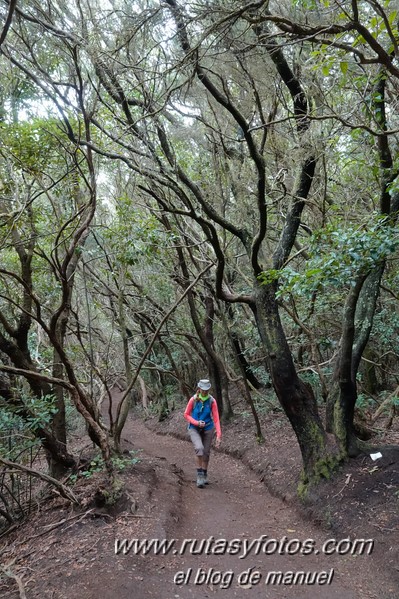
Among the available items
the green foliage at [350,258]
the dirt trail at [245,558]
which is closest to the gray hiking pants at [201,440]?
the dirt trail at [245,558]

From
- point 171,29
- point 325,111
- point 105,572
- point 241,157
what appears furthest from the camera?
point 241,157

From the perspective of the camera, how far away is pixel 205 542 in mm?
5441

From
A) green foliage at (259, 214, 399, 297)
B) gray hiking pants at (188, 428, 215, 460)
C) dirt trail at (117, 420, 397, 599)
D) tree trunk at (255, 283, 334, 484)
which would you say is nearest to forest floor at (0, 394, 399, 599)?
dirt trail at (117, 420, 397, 599)

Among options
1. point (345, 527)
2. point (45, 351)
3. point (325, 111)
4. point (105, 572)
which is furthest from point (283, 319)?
point (105, 572)

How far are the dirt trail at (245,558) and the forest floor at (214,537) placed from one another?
0.01 metres

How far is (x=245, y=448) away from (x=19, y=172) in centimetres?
826

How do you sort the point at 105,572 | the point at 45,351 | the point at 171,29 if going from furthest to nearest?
the point at 45,351 < the point at 171,29 < the point at 105,572

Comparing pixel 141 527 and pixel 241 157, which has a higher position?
pixel 241 157

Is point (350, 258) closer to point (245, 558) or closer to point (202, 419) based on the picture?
point (245, 558)

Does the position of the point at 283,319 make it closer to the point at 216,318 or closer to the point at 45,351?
the point at 216,318

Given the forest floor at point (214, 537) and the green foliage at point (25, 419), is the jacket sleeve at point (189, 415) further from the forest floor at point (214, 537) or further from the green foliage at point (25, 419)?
the green foliage at point (25, 419)

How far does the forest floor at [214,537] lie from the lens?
168 inches

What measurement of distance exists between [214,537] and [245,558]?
724 mm

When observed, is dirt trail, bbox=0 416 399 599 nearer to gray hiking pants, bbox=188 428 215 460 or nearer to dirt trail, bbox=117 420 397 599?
dirt trail, bbox=117 420 397 599
